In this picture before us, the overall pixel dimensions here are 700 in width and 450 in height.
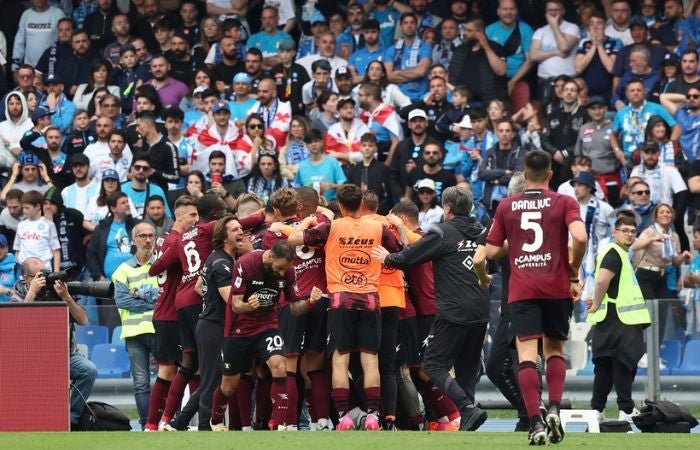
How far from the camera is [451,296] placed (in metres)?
13.3

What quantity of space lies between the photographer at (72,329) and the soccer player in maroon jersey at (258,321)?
5.85 ft

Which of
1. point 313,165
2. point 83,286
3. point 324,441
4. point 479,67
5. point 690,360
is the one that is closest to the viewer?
point 324,441

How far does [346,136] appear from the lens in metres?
20.7

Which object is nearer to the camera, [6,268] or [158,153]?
[6,268]

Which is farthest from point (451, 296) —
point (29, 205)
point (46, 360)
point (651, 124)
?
point (29, 205)

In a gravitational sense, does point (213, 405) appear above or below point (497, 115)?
below

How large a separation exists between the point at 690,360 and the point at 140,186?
24.9ft

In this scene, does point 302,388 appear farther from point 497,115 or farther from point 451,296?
point 497,115

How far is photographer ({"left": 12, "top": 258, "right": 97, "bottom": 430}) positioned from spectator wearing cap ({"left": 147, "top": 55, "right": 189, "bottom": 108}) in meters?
7.22

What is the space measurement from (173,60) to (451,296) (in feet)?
35.1

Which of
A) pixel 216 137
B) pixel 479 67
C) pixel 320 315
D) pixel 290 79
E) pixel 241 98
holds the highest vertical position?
pixel 479 67

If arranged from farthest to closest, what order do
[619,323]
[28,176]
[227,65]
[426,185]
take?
[227,65]
[28,176]
[426,185]
[619,323]

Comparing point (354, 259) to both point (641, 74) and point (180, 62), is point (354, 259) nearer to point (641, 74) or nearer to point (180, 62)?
point (641, 74)

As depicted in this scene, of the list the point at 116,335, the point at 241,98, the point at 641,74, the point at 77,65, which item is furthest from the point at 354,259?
the point at 77,65
